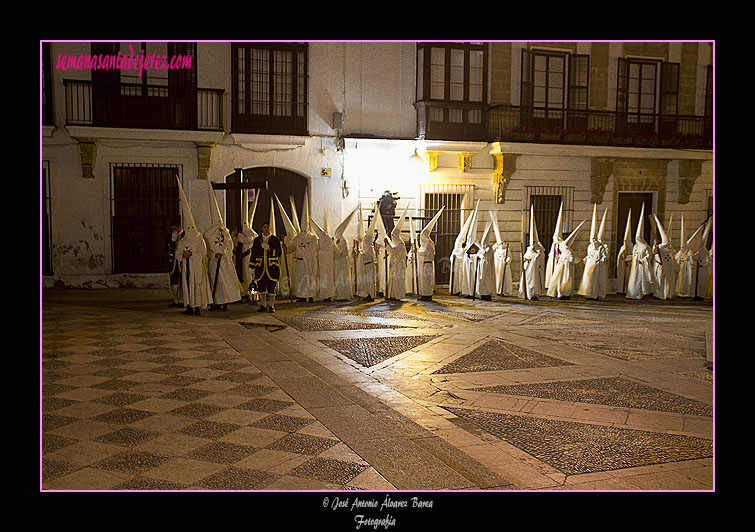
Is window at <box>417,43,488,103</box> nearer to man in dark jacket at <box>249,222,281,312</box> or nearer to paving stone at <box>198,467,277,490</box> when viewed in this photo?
man in dark jacket at <box>249,222,281,312</box>

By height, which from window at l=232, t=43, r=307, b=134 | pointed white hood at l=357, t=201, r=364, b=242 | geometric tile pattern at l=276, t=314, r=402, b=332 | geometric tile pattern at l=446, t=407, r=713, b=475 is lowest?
geometric tile pattern at l=446, t=407, r=713, b=475

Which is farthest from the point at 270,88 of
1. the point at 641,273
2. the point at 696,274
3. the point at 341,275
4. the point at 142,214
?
the point at 696,274

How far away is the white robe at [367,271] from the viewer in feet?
45.4

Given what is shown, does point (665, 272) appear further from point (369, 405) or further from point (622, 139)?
point (369, 405)

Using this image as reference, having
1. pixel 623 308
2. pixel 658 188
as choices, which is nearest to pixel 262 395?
pixel 623 308

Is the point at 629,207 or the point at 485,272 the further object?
the point at 629,207

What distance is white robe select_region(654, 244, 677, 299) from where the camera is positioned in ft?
52.4

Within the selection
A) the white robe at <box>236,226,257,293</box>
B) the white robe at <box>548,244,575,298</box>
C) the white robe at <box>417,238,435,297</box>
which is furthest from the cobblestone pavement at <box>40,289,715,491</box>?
the white robe at <box>548,244,575,298</box>

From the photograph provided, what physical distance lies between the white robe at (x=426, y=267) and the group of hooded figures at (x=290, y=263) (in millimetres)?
21

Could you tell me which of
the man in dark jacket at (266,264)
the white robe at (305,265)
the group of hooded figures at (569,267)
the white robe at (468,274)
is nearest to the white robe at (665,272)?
the group of hooded figures at (569,267)

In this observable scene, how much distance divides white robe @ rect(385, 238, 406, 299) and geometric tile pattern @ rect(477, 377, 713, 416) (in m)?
7.13

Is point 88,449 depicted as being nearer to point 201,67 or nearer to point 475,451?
point 475,451

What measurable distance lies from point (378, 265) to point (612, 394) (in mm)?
8220

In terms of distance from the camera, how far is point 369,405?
6.05m
